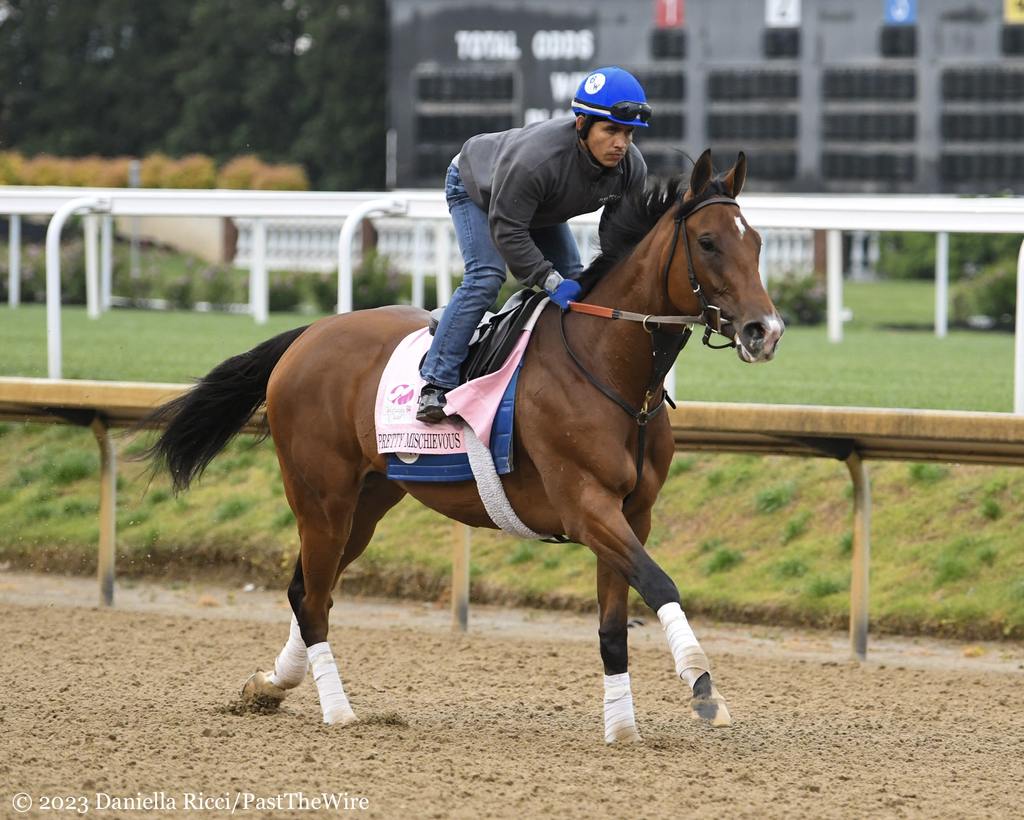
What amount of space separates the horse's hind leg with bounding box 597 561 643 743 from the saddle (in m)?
0.71

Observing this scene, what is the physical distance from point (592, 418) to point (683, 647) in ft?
2.40

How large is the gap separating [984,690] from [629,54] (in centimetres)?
1057

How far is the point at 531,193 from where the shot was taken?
5.12 metres

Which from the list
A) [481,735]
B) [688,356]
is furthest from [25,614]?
[688,356]

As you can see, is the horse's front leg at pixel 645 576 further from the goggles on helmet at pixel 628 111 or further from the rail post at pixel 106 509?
the rail post at pixel 106 509

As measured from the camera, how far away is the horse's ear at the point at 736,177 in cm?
480

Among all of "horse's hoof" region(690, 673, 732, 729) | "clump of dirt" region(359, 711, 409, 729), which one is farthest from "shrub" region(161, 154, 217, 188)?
"horse's hoof" region(690, 673, 732, 729)

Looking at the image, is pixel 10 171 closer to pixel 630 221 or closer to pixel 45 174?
pixel 45 174

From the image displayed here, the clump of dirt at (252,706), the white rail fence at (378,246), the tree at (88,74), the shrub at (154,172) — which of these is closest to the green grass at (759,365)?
the white rail fence at (378,246)

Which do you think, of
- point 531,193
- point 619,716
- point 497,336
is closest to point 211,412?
point 497,336

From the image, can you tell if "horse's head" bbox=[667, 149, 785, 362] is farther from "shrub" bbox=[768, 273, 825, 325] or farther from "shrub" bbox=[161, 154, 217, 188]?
"shrub" bbox=[161, 154, 217, 188]

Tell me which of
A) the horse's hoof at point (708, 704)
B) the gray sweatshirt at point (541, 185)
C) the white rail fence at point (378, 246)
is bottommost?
the horse's hoof at point (708, 704)

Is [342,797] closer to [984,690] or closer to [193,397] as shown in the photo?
[193,397]
